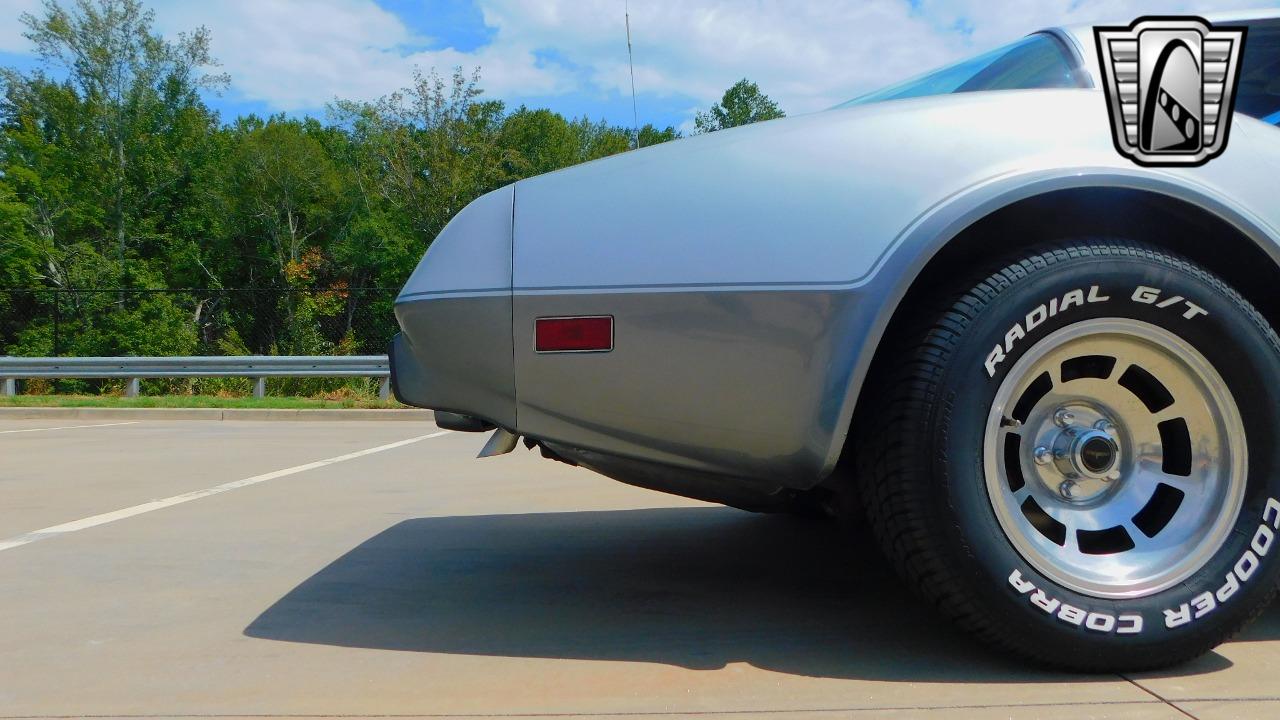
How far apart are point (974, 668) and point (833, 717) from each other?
439 millimetres

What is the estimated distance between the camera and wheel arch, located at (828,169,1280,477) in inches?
79.2

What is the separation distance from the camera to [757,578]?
9.95ft

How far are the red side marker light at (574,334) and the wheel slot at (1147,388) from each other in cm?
116

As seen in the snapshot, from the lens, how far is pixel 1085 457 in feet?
6.92

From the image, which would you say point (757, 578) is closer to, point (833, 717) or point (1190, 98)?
point (833, 717)

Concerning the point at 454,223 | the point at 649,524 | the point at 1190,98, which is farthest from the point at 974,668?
the point at 649,524

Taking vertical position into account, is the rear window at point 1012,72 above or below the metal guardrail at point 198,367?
above

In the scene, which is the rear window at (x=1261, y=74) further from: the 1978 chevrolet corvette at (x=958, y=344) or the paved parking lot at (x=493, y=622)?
the paved parking lot at (x=493, y=622)

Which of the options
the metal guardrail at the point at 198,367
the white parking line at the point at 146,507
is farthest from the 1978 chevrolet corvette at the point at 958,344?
the metal guardrail at the point at 198,367

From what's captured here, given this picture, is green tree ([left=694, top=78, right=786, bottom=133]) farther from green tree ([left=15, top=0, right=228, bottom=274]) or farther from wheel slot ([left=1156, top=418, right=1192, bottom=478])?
wheel slot ([left=1156, top=418, right=1192, bottom=478])

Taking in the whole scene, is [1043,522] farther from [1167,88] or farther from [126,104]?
[126,104]

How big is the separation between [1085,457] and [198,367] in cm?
1572

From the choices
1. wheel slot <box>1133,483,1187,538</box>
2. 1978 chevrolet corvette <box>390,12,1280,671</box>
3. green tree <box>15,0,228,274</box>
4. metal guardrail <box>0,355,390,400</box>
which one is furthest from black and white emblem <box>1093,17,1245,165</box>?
green tree <box>15,0,228,274</box>

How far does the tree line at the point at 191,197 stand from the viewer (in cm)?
2211
